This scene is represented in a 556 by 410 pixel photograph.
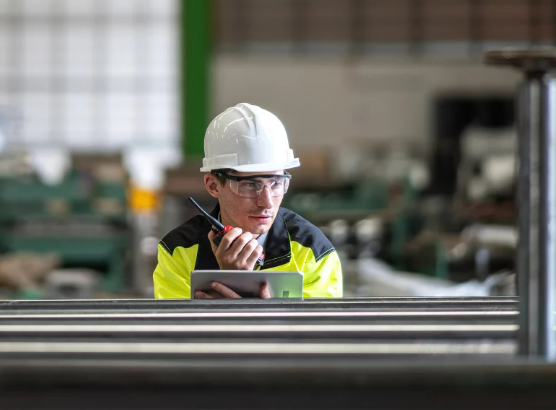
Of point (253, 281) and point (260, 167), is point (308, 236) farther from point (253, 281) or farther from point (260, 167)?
point (253, 281)

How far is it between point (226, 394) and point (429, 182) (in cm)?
1136

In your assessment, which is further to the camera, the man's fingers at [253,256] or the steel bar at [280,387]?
the man's fingers at [253,256]

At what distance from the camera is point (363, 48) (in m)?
14.8

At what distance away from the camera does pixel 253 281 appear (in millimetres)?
1481

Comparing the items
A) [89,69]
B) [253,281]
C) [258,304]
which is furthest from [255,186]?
[89,69]

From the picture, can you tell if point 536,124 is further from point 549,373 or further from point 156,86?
point 156,86

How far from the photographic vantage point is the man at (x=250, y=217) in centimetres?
174

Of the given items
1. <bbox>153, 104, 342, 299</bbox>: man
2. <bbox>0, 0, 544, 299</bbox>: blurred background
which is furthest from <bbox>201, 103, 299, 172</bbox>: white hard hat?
<bbox>0, 0, 544, 299</bbox>: blurred background

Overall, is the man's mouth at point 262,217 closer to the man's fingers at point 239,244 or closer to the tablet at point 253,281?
the man's fingers at point 239,244

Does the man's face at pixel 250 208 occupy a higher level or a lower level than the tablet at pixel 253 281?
higher

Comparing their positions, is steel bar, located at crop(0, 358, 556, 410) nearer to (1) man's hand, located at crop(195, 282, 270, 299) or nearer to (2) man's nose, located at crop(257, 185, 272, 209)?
(1) man's hand, located at crop(195, 282, 270, 299)

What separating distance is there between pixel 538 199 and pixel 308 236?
94cm

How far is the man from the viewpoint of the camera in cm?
174

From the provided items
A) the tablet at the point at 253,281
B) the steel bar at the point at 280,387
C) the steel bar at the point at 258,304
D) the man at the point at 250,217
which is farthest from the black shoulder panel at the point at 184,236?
the steel bar at the point at 280,387
